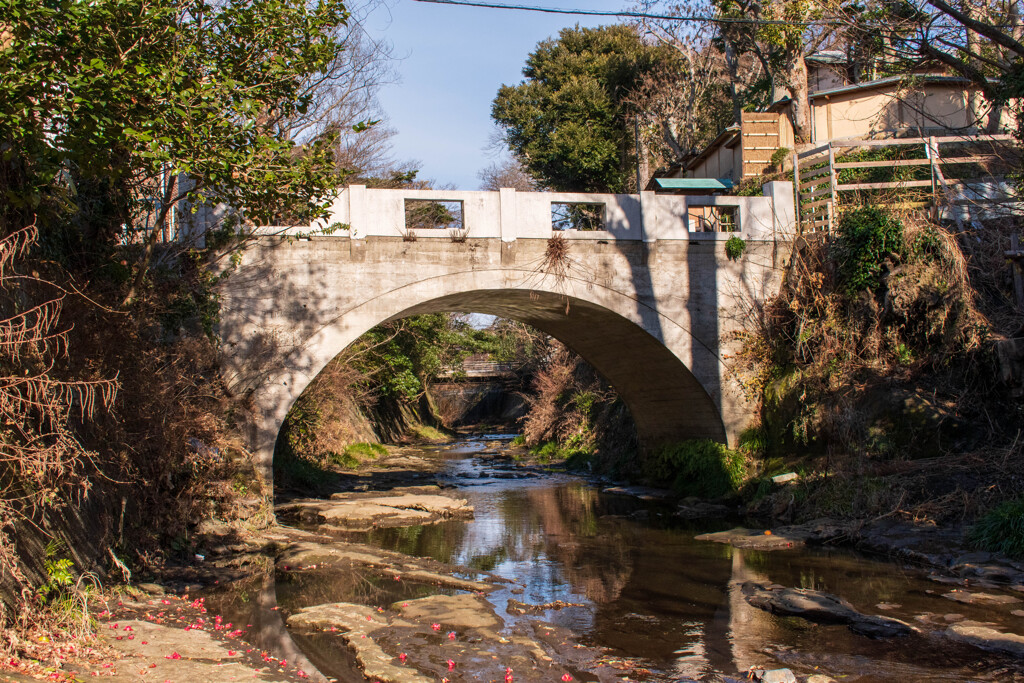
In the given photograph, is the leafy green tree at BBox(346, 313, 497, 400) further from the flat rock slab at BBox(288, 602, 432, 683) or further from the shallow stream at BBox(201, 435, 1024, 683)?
the flat rock slab at BBox(288, 602, 432, 683)

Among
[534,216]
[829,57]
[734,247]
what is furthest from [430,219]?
[829,57]

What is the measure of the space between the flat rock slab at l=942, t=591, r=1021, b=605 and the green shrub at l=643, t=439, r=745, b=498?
5.43m

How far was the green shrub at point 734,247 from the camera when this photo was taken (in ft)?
43.0

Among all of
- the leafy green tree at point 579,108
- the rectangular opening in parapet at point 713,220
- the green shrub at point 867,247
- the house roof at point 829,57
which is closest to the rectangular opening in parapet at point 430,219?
the rectangular opening in parapet at point 713,220

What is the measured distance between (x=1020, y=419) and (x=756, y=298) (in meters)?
4.35

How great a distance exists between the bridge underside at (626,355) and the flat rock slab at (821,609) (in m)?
5.77

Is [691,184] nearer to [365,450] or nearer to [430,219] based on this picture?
[430,219]

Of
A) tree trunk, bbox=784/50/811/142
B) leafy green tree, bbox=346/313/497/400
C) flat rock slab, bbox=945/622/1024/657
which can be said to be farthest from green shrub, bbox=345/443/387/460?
flat rock slab, bbox=945/622/1024/657

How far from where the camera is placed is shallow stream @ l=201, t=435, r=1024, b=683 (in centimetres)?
586

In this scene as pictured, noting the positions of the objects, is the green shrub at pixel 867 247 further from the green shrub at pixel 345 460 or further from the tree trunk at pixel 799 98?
the green shrub at pixel 345 460

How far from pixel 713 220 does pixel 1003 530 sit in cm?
684

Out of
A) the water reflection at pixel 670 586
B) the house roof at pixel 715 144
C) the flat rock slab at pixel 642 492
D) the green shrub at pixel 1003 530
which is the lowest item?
the flat rock slab at pixel 642 492

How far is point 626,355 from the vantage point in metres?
14.8

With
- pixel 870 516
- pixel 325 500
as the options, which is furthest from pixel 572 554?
pixel 325 500
